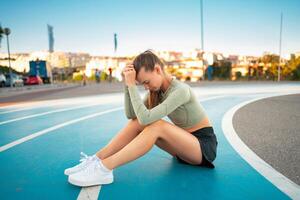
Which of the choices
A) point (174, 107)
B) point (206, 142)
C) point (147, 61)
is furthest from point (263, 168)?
point (147, 61)

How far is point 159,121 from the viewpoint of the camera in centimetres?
274

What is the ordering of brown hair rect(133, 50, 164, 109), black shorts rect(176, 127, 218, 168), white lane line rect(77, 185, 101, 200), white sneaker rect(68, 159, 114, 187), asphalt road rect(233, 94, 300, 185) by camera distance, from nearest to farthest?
white lane line rect(77, 185, 101, 200) → white sneaker rect(68, 159, 114, 187) → brown hair rect(133, 50, 164, 109) → black shorts rect(176, 127, 218, 168) → asphalt road rect(233, 94, 300, 185)

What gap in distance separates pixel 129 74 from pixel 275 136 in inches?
116

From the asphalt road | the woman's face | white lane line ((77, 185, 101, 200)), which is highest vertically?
the woman's face

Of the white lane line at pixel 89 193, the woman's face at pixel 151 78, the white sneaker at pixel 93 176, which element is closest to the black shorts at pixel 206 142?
the woman's face at pixel 151 78

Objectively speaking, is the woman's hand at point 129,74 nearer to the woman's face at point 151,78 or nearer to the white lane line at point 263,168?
the woman's face at point 151,78

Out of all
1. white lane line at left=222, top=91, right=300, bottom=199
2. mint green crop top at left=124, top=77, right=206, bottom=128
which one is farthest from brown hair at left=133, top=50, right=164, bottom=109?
white lane line at left=222, top=91, right=300, bottom=199

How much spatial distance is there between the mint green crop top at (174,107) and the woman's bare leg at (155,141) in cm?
11

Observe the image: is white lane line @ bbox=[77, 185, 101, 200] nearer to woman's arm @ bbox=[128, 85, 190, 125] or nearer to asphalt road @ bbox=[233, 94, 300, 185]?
woman's arm @ bbox=[128, 85, 190, 125]

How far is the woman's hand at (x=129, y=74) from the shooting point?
285 cm

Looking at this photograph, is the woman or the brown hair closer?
the woman

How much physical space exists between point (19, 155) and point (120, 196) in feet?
6.56

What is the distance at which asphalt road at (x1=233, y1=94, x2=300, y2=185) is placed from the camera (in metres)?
3.12

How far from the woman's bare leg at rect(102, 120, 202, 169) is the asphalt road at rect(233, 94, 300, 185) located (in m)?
1.02
